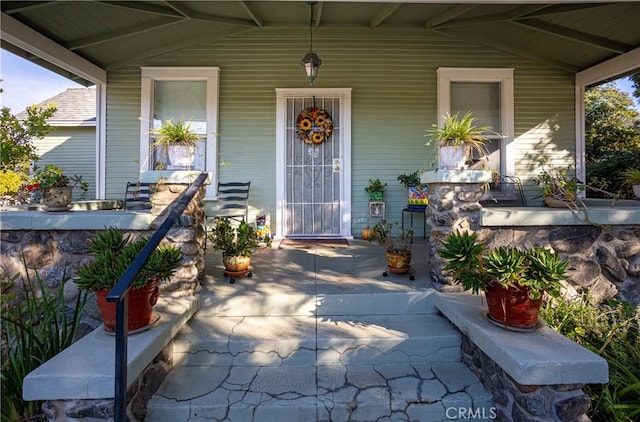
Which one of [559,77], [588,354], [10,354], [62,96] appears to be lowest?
[10,354]

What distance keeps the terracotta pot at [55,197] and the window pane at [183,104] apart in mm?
2229

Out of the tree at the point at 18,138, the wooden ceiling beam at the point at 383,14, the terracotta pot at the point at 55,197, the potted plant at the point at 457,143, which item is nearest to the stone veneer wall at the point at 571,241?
the potted plant at the point at 457,143

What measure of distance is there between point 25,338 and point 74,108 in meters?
8.16

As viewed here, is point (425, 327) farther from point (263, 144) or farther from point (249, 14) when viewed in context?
point (249, 14)

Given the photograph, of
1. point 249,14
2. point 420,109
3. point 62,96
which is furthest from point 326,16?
point 62,96

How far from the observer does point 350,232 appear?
16.3 feet

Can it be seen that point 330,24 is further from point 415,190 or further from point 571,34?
point 571,34

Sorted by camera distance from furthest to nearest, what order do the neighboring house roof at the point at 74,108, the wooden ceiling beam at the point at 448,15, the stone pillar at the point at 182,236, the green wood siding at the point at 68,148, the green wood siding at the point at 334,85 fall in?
the green wood siding at the point at 68,148
the neighboring house roof at the point at 74,108
the green wood siding at the point at 334,85
the wooden ceiling beam at the point at 448,15
the stone pillar at the point at 182,236

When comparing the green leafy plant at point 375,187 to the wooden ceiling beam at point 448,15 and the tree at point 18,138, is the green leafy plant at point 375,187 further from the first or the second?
the tree at point 18,138

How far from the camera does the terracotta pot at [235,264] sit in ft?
9.49

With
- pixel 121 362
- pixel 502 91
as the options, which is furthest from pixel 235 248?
pixel 502 91

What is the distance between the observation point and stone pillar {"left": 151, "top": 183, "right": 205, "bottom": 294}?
99.2 inches

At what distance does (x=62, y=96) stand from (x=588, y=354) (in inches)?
465

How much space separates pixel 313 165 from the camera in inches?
196
